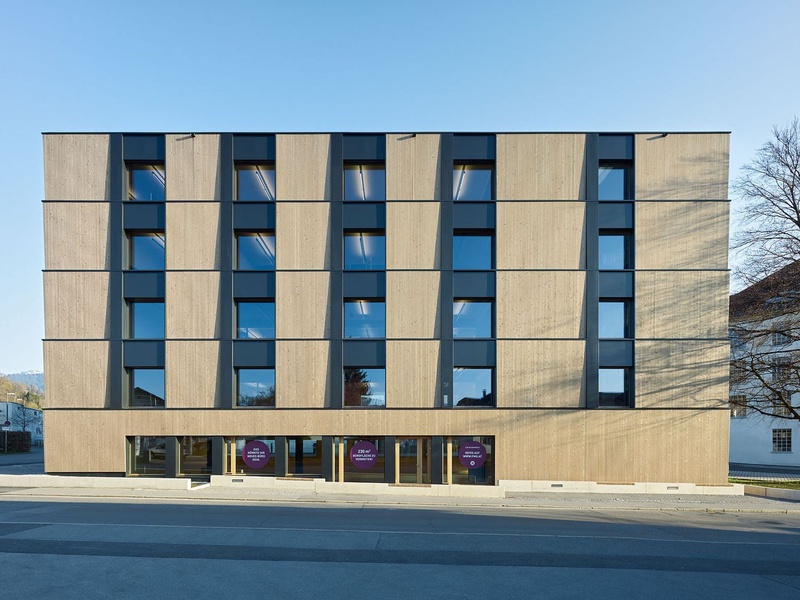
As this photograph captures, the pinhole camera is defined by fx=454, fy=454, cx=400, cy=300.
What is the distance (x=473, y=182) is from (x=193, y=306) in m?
15.0

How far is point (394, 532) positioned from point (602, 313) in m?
15.3

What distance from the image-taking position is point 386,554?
33.2 ft

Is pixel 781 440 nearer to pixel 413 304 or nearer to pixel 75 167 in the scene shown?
pixel 413 304

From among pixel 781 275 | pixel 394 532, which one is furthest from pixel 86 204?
pixel 781 275

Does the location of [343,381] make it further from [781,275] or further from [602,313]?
[781,275]

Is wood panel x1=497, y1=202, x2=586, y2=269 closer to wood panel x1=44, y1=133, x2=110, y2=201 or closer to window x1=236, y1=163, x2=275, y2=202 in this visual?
window x1=236, y1=163, x2=275, y2=202

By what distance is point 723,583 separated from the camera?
28.8 feet

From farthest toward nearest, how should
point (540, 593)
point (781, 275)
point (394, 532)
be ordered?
point (781, 275)
point (394, 532)
point (540, 593)

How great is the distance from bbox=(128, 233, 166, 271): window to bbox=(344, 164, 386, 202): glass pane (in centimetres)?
955

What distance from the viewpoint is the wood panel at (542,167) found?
22141 mm

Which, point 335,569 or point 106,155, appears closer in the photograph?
point 335,569

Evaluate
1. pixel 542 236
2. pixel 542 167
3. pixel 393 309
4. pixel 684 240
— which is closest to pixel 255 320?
pixel 393 309

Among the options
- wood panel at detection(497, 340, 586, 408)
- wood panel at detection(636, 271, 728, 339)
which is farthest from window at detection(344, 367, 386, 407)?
wood panel at detection(636, 271, 728, 339)

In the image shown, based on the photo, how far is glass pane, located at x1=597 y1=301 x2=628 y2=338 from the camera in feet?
72.4
